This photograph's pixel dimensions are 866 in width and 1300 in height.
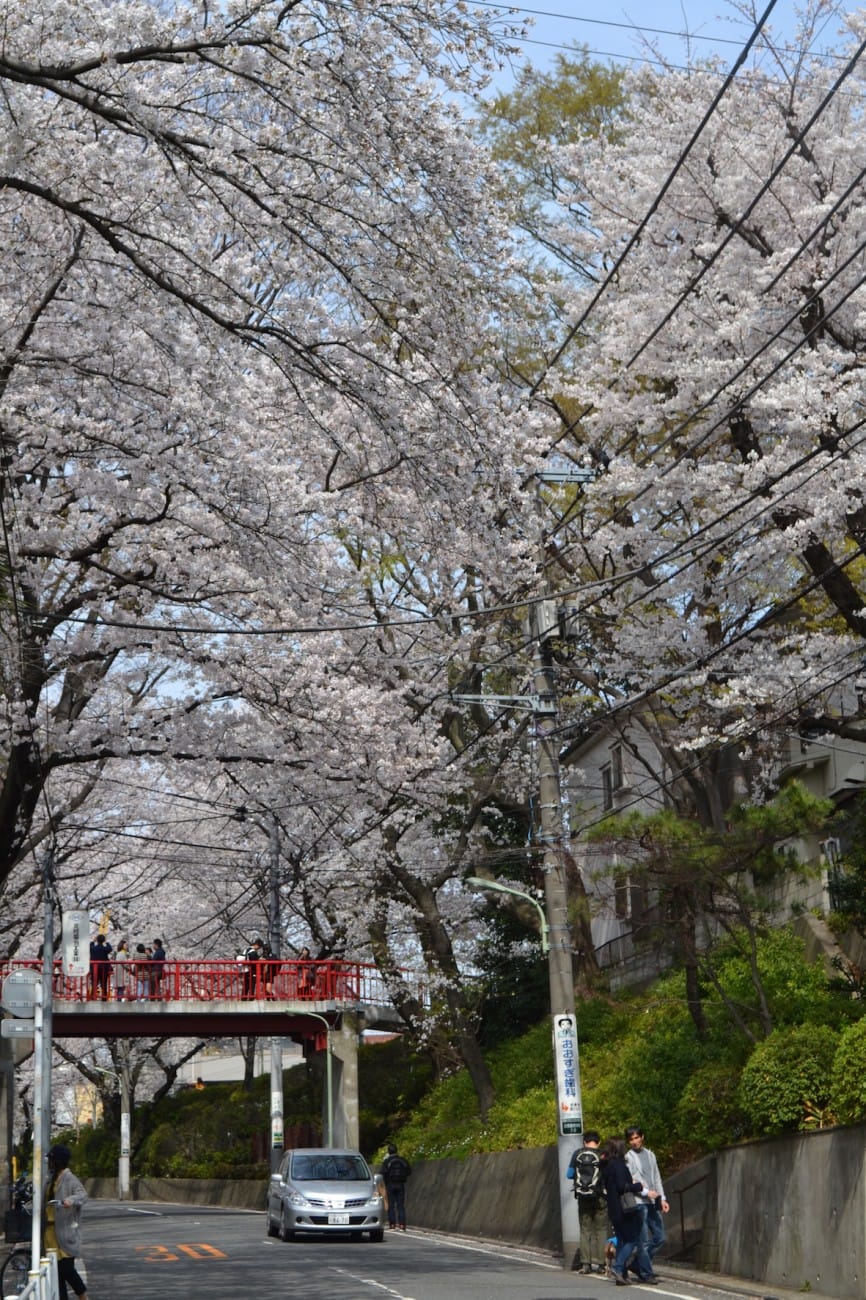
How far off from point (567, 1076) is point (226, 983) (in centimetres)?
1867

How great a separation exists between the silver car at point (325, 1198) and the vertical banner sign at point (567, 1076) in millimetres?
6827

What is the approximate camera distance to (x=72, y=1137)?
82.0 m

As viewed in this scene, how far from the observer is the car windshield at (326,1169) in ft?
86.8

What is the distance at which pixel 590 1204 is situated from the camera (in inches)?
758

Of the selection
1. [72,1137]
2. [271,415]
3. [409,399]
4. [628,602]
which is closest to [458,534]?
[409,399]

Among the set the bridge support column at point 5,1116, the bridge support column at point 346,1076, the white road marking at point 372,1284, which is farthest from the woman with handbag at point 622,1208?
the bridge support column at point 346,1076

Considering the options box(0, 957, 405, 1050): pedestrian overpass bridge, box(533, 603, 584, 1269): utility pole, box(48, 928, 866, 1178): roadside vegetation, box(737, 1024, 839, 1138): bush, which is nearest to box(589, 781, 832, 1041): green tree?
box(48, 928, 866, 1178): roadside vegetation

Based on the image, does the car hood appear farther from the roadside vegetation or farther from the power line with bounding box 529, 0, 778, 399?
the power line with bounding box 529, 0, 778, 399

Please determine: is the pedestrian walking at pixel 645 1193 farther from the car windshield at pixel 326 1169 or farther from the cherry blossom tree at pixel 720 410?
the car windshield at pixel 326 1169

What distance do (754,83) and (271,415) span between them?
873cm

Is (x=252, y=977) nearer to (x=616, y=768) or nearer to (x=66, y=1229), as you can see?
(x=616, y=768)

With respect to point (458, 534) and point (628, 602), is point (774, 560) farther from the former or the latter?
point (458, 534)

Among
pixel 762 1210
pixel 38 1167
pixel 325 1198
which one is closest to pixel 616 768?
pixel 325 1198

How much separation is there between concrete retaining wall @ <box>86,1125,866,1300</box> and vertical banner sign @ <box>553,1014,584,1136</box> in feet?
4.79
